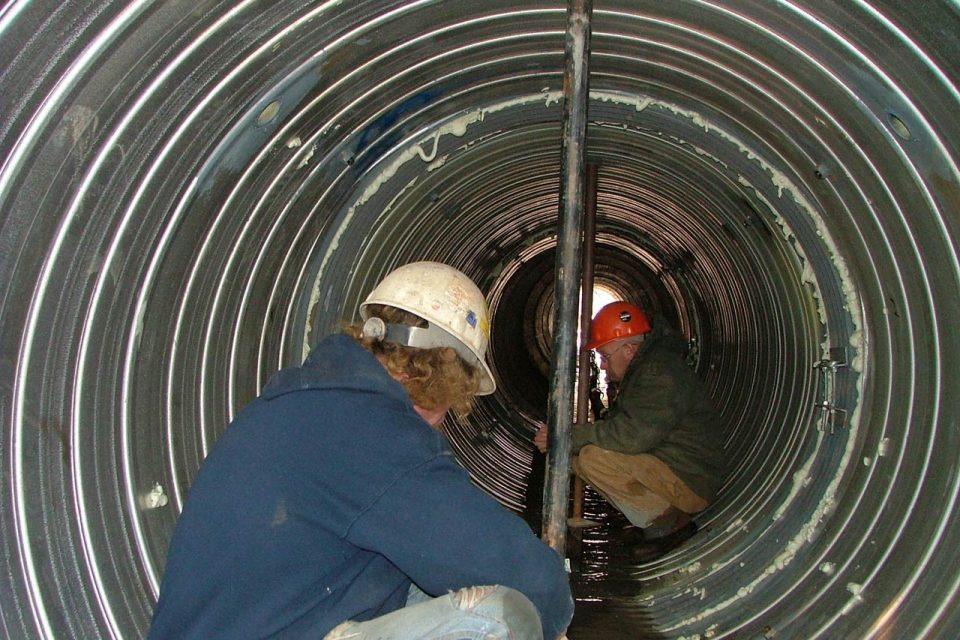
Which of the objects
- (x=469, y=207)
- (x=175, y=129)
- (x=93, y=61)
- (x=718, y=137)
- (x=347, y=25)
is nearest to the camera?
(x=93, y=61)

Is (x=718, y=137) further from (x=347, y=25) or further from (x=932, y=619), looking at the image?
(x=932, y=619)

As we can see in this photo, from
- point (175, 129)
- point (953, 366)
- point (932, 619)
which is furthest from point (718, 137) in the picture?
point (175, 129)

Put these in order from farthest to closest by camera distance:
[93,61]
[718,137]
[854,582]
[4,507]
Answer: [718,137] < [854,582] < [4,507] < [93,61]

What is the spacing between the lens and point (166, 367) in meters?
2.93

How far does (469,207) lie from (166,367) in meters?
2.98

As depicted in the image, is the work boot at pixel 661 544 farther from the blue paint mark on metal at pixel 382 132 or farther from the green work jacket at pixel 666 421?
the blue paint mark on metal at pixel 382 132

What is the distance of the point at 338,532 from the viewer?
2.11 m

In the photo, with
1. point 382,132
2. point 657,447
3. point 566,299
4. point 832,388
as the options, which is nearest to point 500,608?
point 566,299

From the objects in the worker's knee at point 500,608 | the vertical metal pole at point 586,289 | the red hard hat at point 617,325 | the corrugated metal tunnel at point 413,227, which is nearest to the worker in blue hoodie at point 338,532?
the worker's knee at point 500,608

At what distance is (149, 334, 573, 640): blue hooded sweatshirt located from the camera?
2086 millimetres

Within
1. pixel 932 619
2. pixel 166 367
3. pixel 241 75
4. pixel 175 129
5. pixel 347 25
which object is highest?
pixel 347 25

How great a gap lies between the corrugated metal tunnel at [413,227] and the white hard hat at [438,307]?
2.38 feet

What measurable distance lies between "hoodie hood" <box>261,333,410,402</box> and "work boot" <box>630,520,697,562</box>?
139 inches

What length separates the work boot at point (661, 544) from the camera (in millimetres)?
5266
